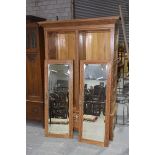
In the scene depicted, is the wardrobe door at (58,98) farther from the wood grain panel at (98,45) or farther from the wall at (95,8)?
the wall at (95,8)

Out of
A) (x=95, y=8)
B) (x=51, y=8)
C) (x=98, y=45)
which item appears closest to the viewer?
(x=98, y=45)

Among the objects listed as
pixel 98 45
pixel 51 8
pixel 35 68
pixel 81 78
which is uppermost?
pixel 51 8

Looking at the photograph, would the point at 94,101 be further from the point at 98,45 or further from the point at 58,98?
the point at 98,45

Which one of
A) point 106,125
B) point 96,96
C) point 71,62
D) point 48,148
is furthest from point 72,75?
point 48,148

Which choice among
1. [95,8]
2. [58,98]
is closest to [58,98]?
[58,98]

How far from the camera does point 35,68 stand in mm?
3727

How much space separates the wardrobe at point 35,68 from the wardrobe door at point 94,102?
32.4 inches

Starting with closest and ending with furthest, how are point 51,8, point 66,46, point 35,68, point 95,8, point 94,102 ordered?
point 94,102, point 66,46, point 35,68, point 51,8, point 95,8

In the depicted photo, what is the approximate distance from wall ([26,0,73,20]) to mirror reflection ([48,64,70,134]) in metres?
1.20

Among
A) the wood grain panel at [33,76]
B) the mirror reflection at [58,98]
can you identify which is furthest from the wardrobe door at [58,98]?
the wood grain panel at [33,76]

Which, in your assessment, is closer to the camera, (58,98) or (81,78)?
(81,78)

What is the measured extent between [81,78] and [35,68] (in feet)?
3.05
